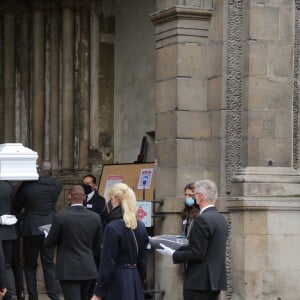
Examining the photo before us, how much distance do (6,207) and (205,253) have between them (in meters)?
3.96

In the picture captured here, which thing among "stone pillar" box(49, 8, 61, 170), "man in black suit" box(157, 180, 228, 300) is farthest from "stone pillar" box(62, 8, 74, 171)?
"man in black suit" box(157, 180, 228, 300)

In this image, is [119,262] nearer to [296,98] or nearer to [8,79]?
[296,98]

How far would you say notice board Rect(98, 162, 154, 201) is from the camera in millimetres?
16484

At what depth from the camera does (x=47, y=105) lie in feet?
60.1

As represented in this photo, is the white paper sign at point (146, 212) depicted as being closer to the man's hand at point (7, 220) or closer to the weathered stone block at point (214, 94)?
the weathered stone block at point (214, 94)

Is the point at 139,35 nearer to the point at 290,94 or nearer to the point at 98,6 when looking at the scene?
the point at 98,6

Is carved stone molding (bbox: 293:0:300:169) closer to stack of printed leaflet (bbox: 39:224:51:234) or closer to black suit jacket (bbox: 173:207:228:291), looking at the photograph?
stack of printed leaflet (bbox: 39:224:51:234)

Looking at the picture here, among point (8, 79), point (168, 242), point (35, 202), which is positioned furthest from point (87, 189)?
point (168, 242)

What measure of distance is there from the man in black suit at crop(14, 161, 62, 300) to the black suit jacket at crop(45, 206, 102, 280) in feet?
8.43

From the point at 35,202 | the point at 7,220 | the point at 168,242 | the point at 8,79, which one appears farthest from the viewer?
the point at 8,79

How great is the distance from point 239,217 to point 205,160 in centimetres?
98

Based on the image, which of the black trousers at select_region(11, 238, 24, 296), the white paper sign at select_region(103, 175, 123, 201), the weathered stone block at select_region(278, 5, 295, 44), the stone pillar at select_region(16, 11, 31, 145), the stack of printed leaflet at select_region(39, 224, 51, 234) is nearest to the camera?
the stack of printed leaflet at select_region(39, 224, 51, 234)

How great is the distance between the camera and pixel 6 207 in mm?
14070

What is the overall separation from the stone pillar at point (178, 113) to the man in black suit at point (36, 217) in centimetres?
149
